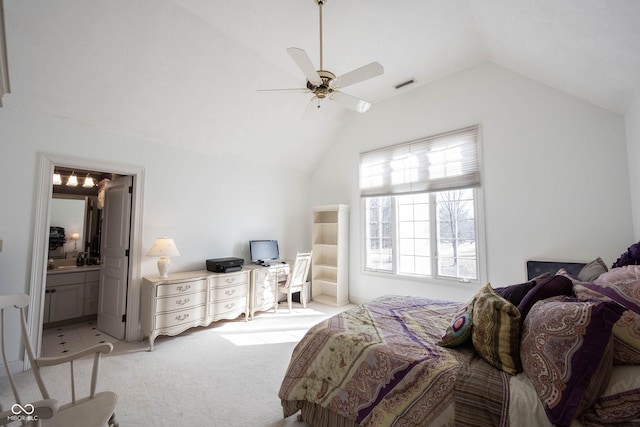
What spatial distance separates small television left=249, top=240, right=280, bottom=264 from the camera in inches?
171

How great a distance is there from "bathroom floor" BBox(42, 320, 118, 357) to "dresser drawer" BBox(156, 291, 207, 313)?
33.1 inches

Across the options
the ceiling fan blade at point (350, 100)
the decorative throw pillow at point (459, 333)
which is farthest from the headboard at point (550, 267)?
the ceiling fan blade at point (350, 100)

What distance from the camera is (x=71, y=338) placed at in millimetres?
3271

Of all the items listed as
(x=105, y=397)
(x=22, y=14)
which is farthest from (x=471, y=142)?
(x=22, y=14)

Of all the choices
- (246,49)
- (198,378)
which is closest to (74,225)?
(198,378)

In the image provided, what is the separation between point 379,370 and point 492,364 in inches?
23.5

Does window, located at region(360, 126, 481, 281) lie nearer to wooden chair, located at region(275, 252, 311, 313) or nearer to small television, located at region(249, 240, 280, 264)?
wooden chair, located at region(275, 252, 311, 313)

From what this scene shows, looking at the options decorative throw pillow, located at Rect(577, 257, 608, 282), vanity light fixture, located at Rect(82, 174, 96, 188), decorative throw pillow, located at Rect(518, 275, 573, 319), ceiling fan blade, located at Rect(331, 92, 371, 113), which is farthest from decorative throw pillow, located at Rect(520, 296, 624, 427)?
vanity light fixture, located at Rect(82, 174, 96, 188)

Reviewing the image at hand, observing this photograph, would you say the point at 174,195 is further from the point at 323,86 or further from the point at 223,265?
the point at 323,86

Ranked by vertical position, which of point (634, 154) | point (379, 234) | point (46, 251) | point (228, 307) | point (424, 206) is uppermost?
point (634, 154)

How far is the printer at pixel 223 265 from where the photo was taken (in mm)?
3633

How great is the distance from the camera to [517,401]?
1159mm

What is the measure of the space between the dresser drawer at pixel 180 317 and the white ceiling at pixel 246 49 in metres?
2.24

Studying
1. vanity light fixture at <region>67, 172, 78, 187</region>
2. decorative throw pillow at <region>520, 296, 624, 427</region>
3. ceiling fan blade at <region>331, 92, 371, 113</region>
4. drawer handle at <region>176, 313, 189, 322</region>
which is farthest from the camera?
vanity light fixture at <region>67, 172, 78, 187</region>
